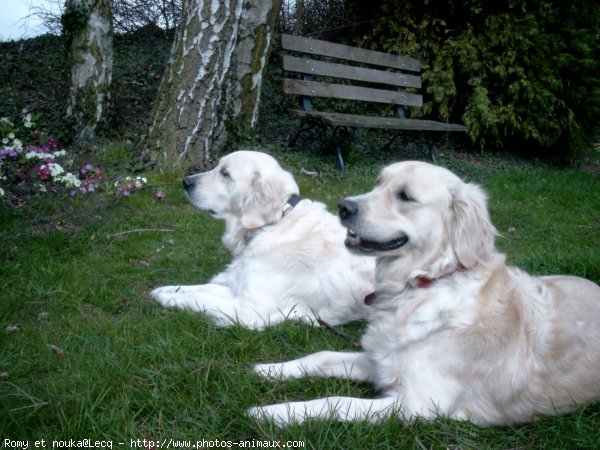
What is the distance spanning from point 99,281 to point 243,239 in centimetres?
111

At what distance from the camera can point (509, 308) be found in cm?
219

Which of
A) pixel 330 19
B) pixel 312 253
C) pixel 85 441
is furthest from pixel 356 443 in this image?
pixel 330 19

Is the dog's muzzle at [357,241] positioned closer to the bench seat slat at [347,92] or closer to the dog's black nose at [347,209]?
the dog's black nose at [347,209]

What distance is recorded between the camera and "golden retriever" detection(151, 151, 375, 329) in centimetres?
320

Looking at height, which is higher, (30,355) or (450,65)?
(450,65)

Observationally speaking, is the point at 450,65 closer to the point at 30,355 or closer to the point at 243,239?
the point at 243,239

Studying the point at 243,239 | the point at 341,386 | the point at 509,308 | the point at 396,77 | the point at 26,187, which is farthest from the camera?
the point at 396,77

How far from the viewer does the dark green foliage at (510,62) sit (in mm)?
8797

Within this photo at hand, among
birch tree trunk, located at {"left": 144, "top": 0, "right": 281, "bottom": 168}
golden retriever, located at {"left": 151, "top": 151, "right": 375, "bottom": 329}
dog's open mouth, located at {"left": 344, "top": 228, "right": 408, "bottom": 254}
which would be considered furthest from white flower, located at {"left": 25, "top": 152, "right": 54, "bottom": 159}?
dog's open mouth, located at {"left": 344, "top": 228, "right": 408, "bottom": 254}

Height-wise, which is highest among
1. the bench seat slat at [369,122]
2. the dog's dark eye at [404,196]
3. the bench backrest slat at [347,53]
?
the bench backrest slat at [347,53]

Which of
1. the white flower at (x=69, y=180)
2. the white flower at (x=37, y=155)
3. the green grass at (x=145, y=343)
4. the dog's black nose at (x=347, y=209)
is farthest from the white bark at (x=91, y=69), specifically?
the dog's black nose at (x=347, y=209)

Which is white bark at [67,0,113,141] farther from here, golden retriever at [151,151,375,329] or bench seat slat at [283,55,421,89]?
golden retriever at [151,151,375,329]

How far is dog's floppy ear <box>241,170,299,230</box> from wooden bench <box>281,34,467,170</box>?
11.6ft

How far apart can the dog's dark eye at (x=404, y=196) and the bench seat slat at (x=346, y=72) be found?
5.32m
